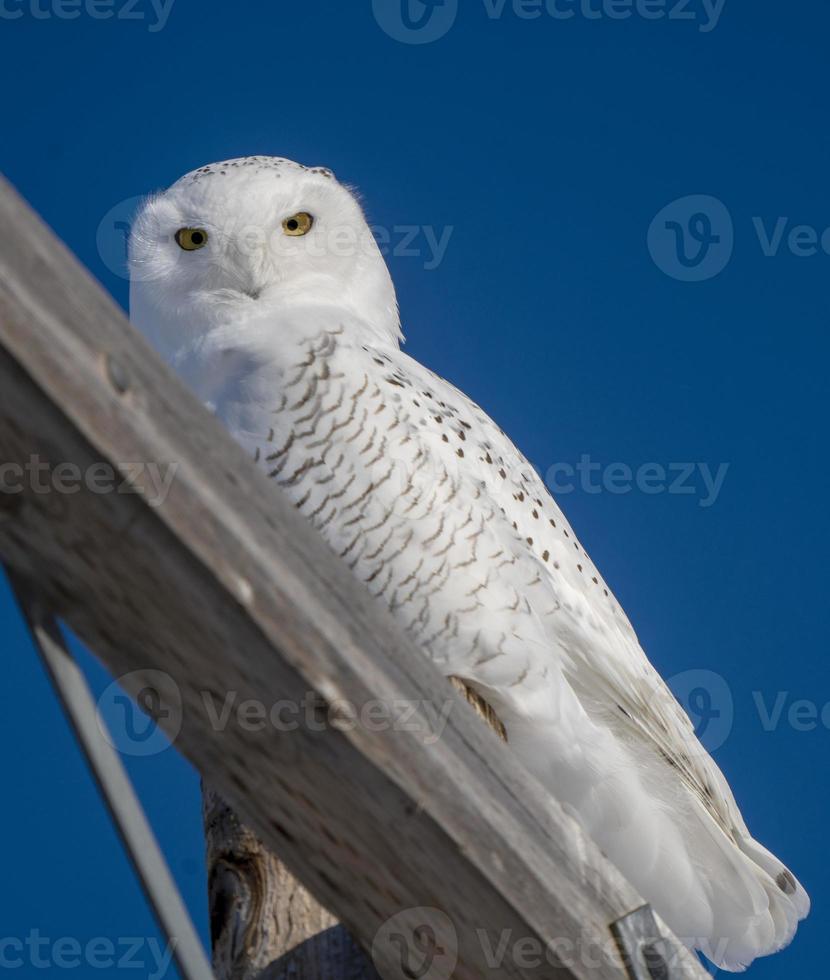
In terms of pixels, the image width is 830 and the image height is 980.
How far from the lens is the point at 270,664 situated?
99cm

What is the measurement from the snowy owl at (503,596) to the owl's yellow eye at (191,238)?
390mm

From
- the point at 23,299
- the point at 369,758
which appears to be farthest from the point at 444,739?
the point at 23,299

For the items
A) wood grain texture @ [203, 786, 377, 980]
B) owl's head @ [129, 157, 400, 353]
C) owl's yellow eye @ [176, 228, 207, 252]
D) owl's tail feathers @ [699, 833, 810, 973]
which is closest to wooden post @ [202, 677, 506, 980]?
wood grain texture @ [203, 786, 377, 980]

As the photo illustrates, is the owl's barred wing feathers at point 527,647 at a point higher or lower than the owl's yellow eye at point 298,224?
lower

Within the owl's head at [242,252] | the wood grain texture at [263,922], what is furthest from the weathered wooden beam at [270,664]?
the owl's head at [242,252]

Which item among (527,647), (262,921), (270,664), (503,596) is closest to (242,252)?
(503,596)

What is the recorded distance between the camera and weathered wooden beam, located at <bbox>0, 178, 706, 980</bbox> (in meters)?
0.89

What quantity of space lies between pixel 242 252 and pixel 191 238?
0.59 ft

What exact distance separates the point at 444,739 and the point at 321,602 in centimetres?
20

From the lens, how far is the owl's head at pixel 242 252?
3.02 meters

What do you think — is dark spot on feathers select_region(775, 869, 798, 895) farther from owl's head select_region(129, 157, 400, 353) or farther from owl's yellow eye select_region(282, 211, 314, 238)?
owl's yellow eye select_region(282, 211, 314, 238)

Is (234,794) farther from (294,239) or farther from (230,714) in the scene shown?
(294,239)

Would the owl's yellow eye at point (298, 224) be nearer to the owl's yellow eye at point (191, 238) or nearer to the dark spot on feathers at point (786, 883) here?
the owl's yellow eye at point (191, 238)

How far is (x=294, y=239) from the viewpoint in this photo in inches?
124
